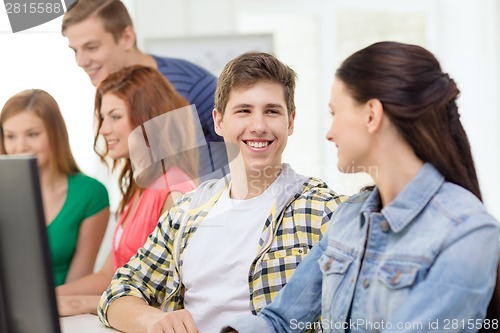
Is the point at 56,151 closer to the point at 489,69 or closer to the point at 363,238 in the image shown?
the point at 363,238

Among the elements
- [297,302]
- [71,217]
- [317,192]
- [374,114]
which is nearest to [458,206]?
[374,114]

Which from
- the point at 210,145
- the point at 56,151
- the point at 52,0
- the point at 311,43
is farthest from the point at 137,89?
the point at 311,43

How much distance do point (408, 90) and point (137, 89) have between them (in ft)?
3.15

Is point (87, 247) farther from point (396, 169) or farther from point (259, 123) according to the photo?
point (396, 169)

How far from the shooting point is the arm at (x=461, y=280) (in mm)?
979

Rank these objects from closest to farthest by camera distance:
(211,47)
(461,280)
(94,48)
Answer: (461,280)
(94,48)
(211,47)

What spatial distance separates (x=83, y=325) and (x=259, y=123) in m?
0.60

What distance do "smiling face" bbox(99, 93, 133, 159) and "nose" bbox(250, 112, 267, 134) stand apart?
0.47 meters

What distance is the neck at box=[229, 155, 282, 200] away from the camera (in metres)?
1.53

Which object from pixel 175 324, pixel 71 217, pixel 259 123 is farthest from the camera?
pixel 71 217

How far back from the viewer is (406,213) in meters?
1.07

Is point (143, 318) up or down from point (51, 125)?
down

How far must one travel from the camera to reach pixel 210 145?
1757 millimetres

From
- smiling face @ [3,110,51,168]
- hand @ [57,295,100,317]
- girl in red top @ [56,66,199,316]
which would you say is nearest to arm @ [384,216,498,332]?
girl in red top @ [56,66,199,316]
